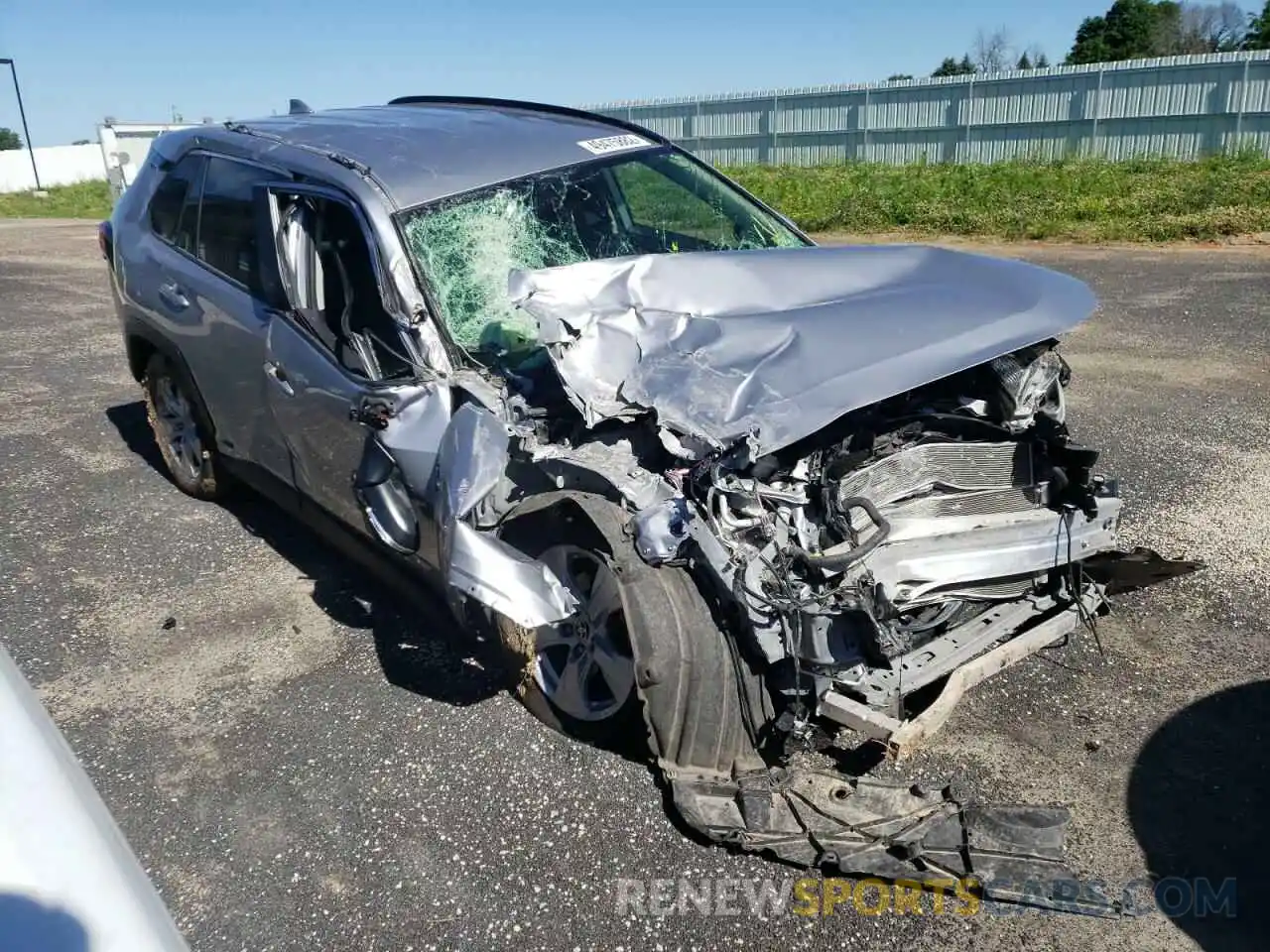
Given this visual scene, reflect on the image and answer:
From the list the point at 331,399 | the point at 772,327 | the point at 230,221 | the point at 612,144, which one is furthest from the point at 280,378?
the point at 772,327

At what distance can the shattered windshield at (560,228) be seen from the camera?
3746 mm

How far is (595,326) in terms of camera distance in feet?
10.9

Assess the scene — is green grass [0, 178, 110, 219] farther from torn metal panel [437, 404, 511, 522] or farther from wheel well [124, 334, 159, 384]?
torn metal panel [437, 404, 511, 522]

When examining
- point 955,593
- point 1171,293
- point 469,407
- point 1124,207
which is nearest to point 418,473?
point 469,407

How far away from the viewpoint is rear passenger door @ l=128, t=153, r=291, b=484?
4.27 m

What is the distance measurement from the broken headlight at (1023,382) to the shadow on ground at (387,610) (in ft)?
6.76

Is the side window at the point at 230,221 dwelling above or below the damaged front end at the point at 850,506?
above

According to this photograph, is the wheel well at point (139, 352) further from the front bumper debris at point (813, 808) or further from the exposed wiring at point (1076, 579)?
the exposed wiring at point (1076, 579)

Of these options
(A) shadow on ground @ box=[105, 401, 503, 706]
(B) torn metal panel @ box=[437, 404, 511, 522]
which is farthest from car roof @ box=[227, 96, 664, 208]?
(A) shadow on ground @ box=[105, 401, 503, 706]

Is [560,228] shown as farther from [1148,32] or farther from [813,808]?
[1148,32]

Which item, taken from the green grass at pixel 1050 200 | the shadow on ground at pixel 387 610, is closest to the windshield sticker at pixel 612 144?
the shadow on ground at pixel 387 610

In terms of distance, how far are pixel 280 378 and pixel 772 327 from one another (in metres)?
→ 1.97

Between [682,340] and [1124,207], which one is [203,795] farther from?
[1124,207]

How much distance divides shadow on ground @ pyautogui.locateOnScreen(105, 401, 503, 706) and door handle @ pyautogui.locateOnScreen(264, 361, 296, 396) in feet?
2.16
